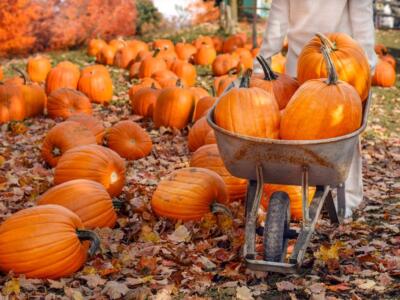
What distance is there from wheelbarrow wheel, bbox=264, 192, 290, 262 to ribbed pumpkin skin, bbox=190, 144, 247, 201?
1.28m

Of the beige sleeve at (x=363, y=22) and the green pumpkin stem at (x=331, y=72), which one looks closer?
the green pumpkin stem at (x=331, y=72)

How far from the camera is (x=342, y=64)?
13.6 feet

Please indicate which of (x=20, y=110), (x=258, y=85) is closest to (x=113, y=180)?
(x=258, y=85)

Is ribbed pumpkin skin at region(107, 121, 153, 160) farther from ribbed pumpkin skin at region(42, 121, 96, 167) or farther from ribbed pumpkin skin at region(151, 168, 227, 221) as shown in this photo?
ribbed pumpkin skin at region(151, 168, 227, 221)

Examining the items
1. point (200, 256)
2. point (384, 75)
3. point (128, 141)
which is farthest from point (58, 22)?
point (200, 256)

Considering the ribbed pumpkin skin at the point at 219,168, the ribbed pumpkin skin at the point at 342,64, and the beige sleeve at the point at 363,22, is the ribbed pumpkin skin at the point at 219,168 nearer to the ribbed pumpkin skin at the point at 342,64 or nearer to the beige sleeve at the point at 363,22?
the ribbed pumpkin skin at the point at 342,64

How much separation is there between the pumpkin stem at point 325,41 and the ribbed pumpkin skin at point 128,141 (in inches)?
109

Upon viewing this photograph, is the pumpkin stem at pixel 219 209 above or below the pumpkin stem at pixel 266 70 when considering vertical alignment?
below

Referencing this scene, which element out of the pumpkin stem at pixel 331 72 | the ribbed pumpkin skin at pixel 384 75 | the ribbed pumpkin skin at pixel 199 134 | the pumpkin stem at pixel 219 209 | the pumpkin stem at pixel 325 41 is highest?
the pumpkin stem at pixel 325 41

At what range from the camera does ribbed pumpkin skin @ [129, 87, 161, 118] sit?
26.7 feet

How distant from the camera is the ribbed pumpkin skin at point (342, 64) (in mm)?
4152

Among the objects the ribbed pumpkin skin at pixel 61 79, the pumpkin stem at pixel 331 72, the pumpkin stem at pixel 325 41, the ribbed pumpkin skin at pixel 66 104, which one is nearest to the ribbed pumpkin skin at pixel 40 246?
the pumpkin stem at pixel 331 72

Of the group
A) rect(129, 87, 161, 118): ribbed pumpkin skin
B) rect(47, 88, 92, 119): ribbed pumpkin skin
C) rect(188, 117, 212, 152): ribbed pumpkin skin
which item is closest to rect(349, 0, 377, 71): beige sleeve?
rect(188, 117, 212, 152): ribbed pumpkin skin

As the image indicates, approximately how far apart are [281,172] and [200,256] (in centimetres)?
91
